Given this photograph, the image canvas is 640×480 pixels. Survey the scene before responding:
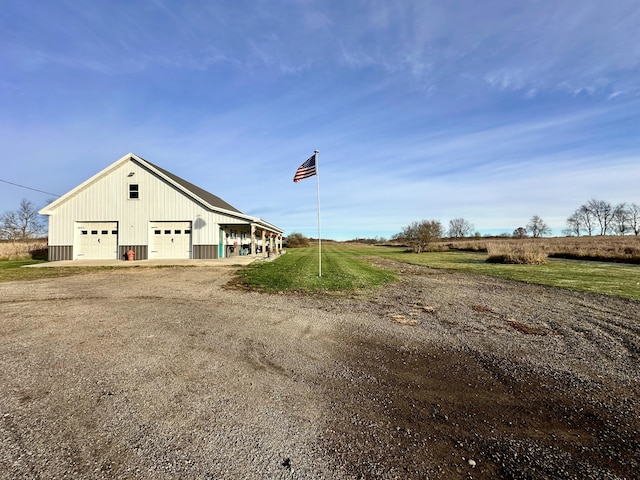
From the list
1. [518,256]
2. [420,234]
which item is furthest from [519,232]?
[518,256]

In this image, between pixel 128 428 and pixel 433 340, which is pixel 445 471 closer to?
pixel 128 428

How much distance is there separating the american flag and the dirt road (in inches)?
288

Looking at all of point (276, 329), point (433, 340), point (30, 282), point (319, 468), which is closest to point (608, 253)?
point (433, 340)

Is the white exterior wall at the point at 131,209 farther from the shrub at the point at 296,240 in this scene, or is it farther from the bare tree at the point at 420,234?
the shrub at the point at 296,240

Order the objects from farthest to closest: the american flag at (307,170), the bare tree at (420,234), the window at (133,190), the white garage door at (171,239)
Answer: the bare tree at (420,234) → the white garage door at (171,239) → the window at (133,190) → the american flag at (307,170)

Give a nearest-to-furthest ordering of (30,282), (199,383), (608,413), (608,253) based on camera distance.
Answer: (608,413), (199,383), (30,282), (608,253)

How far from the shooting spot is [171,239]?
2036 cm

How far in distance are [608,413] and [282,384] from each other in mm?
3294

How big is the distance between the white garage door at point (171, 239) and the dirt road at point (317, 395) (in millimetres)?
13965

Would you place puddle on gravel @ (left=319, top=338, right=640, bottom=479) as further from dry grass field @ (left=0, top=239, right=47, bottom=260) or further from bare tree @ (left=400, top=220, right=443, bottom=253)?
bare tree @ (left=400, top=220, right=443, bottom=253)

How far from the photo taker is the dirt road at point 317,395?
2.26m

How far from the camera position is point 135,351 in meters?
4.41

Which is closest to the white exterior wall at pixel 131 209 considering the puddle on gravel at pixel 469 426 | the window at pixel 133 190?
the window at pixel 133 190

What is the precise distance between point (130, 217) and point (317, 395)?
21.2 m
